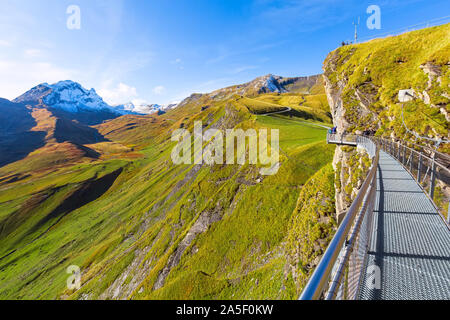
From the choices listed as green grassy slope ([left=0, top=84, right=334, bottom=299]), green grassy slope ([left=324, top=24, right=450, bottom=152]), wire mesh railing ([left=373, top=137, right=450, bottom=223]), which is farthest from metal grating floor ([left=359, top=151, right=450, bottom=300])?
green grassy slope ([left=0, top=84, right=334, bottom=299])

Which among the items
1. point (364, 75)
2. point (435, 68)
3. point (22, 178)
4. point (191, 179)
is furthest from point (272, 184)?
point (22, 178)

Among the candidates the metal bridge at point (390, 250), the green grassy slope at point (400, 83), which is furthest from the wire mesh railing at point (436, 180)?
the green grassy slope at point (400, 83)

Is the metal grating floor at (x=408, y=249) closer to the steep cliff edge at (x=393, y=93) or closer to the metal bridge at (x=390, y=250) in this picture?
the metal bridge at (x=390, y=250)

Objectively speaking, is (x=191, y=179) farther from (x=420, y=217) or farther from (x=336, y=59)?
(x=420, y=217)

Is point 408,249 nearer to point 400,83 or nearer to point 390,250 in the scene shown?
point 390,250

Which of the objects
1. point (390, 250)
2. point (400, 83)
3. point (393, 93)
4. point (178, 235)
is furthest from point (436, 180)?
point (178, 235)

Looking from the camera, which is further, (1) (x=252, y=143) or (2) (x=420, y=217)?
(1) (x=252, y=143)
